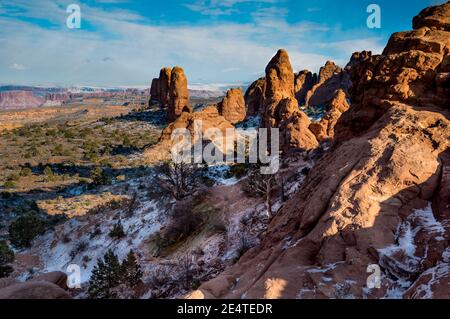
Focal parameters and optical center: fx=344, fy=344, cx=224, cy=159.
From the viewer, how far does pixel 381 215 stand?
8258 millimetres

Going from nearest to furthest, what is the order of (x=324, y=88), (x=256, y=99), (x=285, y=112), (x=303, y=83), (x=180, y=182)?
(x=180, y=182) < (x=285, y=112) < (x=256, y=99) < (x=324, y=88) < (x=303, y=83)

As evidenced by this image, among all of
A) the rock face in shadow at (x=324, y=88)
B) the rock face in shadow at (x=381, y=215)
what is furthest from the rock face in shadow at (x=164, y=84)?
the rock face in shadow at (x=381, y=215)

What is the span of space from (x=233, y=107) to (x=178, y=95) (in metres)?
10.9

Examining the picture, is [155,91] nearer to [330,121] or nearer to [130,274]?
[330,121]

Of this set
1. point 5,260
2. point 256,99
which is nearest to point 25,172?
point 5,260

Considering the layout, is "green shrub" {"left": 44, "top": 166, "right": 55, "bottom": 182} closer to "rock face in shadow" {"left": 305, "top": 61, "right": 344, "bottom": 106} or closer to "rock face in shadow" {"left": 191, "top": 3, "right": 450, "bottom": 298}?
"rock face in shadow" {"left": 191, "top": 3, "right": 450, "bottom": 298}

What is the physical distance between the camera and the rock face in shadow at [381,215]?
7133mm

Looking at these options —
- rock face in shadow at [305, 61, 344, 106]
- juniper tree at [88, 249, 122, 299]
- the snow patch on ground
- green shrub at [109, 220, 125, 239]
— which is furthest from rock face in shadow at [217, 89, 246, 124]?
the snow patch on ground

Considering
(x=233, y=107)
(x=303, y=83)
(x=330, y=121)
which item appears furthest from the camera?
(x=303, y=83)

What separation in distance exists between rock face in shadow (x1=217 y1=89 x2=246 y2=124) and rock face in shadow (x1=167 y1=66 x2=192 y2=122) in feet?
21.9

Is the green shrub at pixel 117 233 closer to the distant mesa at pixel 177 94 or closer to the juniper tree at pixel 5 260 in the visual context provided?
the juniper tree at pixel 5 260

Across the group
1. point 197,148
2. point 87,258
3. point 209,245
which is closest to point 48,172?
point 197,148
